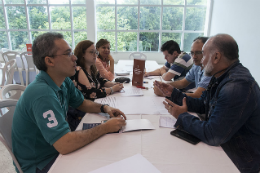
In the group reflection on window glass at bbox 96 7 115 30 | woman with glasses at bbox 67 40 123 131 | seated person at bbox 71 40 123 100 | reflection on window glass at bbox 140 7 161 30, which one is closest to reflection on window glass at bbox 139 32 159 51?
reflection on window glass at bbox 140 7 161 30

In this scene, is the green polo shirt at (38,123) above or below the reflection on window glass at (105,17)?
below

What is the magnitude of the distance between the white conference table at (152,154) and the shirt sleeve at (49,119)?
117mm

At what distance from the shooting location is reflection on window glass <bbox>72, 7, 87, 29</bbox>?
6.91 meters

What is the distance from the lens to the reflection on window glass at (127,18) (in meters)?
6.79

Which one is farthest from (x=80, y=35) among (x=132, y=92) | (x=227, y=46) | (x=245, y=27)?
(x=227, y=46)

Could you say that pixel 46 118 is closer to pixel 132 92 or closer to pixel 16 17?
pixel 132 92

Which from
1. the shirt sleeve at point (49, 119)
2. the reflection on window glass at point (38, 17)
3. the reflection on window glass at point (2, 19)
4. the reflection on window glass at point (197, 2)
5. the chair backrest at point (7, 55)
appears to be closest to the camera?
the shirt sleeve at point (49, 119)

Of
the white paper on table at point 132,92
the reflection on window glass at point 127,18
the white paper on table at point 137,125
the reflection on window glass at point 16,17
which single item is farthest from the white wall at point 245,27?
the reflection on window glass at point 16,17

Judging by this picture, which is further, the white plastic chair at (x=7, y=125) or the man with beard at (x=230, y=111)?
the white plastic chair at (x=7, y=125)

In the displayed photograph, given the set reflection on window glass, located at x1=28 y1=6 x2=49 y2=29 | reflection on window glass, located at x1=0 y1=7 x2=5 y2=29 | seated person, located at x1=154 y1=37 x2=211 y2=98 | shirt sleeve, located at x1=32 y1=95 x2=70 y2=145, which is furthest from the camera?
reflection on window glass, located at x1=0 y1=7 x2=5 y2=29

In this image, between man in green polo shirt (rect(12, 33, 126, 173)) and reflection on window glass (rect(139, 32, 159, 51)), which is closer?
man in green polo shirt (rect(12, 33, 126, 173))

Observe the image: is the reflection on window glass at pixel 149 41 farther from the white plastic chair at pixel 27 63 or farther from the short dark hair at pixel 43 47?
the short dark hair at pixel 43 47

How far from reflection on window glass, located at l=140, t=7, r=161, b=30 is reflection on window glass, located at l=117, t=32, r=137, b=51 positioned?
1.74 ft

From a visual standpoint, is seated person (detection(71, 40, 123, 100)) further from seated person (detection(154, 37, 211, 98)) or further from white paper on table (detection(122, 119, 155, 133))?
white paper on table (detection(122, 119, 155, 133))
